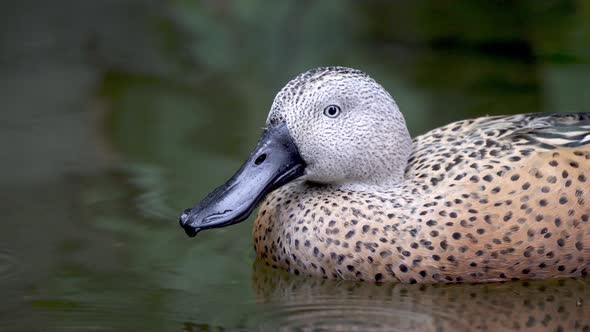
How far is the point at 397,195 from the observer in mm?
5277

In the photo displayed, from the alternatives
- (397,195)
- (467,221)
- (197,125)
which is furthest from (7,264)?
(197,125)

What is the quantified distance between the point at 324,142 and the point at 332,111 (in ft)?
0.55

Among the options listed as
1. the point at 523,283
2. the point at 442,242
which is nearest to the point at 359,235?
the point at 442,242

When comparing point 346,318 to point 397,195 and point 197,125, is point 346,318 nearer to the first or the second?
point 397,195

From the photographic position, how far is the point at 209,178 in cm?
701

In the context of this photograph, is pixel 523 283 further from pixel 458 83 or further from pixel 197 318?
pixel 458 83

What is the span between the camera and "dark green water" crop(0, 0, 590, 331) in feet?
16.0

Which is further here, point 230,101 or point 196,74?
point 196,74

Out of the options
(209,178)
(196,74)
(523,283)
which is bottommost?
(523,283)

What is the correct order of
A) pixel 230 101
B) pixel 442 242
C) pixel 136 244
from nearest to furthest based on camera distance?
pixel 442 242, pixel 136 244, pixel 230 101

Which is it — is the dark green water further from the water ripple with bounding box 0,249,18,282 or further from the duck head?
the duck head

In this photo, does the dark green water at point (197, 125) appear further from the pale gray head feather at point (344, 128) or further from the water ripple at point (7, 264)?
the pale gray head feather at point (344, 128)

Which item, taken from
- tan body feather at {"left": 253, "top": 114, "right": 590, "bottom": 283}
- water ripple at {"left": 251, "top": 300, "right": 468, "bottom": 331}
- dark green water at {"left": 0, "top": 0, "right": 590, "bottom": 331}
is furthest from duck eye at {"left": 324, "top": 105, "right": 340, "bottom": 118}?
water ripple at {"left": 251, "top": 300, "right": 468, "bottom": 331}

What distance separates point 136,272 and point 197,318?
763 mm
